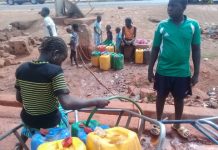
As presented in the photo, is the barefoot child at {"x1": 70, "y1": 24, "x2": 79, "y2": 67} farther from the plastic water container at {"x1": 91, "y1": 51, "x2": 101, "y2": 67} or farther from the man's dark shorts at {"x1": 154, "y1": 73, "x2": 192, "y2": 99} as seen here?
the man's dark shorts at {"x1": 154, "y1": 73, "x2": 192, "y2": 99}

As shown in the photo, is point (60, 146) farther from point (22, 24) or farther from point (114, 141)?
point (22, 24)

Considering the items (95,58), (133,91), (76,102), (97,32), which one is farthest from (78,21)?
(76,102)

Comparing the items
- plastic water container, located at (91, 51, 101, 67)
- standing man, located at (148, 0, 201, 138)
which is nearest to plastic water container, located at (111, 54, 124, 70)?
plastic water container, located at (91, 51, 101, 67)

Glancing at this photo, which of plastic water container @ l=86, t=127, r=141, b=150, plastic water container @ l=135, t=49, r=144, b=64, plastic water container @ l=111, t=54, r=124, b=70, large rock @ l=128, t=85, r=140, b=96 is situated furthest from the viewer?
plastic water container @ l=135, t=49, r=144, b=64

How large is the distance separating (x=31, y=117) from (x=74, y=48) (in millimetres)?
6811

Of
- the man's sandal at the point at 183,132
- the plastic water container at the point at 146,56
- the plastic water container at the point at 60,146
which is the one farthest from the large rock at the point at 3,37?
the plastic water container at the point at 60,146

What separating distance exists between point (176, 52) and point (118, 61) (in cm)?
538

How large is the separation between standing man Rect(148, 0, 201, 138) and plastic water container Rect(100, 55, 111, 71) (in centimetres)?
508

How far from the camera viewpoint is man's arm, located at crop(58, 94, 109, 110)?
2170mm

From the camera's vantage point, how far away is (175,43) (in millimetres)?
3455

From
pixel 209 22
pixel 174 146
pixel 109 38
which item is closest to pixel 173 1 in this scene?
pixel 174 146

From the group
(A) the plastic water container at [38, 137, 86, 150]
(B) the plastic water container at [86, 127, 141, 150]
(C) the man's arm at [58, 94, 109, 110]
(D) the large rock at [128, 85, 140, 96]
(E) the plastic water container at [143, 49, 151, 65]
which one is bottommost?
(D) the large rock at [128, 85, 140, 96]

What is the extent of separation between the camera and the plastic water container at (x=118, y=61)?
883 centimetres

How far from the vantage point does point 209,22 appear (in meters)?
16.9
